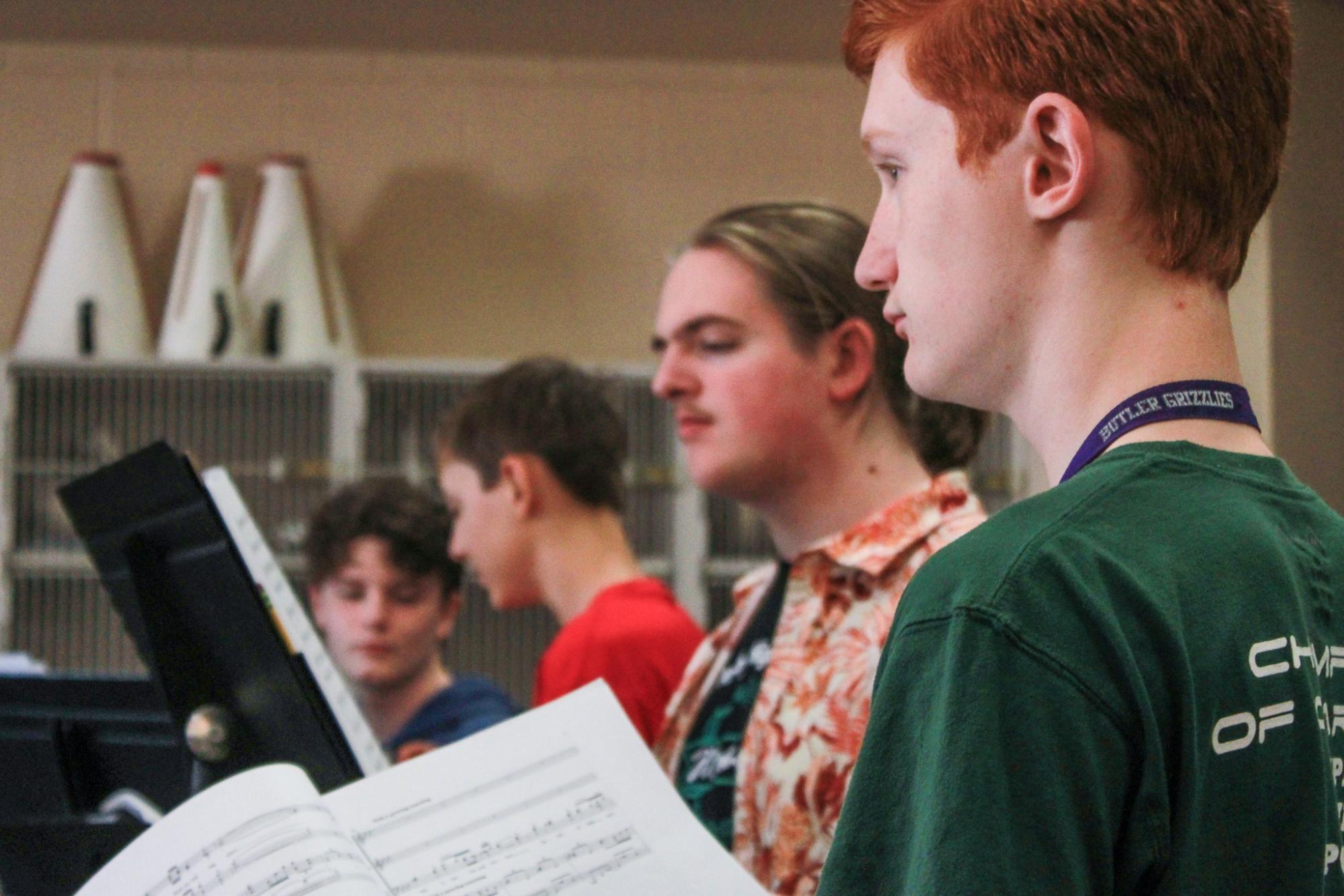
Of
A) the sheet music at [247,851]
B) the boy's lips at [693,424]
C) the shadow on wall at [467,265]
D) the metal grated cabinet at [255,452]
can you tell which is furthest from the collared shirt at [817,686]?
the shadow on wall at [467,265]

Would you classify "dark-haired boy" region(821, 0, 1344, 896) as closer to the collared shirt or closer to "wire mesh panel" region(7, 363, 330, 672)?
the collared shirt

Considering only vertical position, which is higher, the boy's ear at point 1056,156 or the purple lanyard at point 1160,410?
the boy's ear at point 1056,156

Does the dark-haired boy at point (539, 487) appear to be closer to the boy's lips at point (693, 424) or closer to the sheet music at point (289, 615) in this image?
the boy's lips at point (693, 424)

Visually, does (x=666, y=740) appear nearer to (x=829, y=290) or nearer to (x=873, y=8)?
(x=829, y=290)

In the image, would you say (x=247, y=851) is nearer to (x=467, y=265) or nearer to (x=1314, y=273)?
(x=1314, y=273)

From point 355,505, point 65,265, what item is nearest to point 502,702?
point 355,505

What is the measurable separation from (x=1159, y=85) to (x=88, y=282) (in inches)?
135

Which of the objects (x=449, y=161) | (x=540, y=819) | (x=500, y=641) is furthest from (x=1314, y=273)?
(x=540, y=819)

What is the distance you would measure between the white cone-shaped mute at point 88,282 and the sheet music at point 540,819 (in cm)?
288

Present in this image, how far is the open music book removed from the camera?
81cm

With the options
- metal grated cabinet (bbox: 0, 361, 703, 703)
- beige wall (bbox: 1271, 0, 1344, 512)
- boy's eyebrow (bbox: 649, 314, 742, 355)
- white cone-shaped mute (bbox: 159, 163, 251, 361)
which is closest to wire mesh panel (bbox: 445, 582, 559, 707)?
metal grated cabinet (bbox: 0, 361, 703, 703)

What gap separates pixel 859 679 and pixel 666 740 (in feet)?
0.82

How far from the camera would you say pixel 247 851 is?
807mm

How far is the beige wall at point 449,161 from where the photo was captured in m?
4.04
